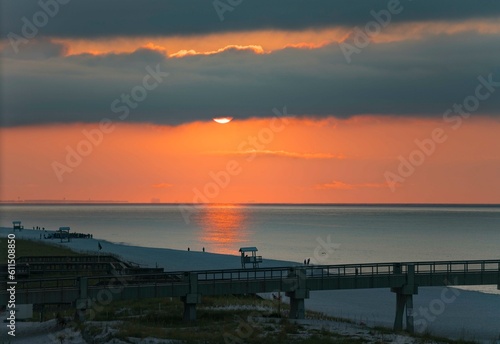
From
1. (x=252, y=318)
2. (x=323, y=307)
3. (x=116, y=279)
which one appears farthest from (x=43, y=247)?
(x=252, y=318)

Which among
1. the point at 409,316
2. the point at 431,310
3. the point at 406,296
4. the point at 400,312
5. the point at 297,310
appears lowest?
the point at 431,310

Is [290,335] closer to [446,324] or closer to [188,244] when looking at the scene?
[446,324]

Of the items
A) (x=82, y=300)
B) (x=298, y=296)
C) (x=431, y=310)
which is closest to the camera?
(x=82, y=300)

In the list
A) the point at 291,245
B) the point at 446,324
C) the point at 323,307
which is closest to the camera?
the point at 446,324

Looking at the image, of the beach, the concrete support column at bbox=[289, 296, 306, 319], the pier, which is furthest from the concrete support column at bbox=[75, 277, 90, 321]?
the beach

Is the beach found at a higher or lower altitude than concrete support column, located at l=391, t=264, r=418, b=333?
lower

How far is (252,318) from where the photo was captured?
4359 centimetres

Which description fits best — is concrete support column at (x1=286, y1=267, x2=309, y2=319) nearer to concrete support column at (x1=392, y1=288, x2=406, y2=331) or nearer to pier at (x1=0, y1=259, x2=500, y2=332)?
pier at (x1=0, y1=259, x2=500, y2=332)

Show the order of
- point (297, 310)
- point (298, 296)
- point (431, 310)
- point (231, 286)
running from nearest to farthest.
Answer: point (231, 286) → point (297, 310) → point (298, 296) → point (431, 310)

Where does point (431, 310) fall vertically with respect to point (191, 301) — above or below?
below

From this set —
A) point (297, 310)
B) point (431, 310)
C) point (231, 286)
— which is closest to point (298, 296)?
point (297, 310)

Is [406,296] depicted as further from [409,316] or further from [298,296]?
[298,296]

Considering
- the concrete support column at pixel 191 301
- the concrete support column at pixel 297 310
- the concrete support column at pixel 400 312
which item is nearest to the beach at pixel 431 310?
the concrete support column at pixel 400 312

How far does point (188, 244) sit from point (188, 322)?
128m
